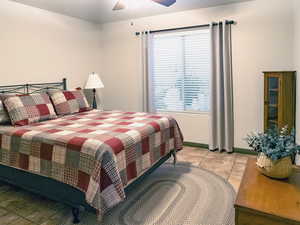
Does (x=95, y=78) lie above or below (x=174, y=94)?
above

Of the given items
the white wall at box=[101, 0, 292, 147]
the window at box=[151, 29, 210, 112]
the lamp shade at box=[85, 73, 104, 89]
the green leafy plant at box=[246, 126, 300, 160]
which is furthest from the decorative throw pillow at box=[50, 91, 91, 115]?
the green leafy plant at box=[246, 126, 300, 160]

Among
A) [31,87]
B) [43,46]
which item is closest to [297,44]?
[43,46]

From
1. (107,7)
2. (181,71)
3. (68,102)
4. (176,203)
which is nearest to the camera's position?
(176,203)

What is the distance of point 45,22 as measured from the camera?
3.91 meters

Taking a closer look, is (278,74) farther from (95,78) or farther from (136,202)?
(95,78)

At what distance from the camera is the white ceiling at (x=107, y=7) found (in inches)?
148

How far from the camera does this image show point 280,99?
329cm

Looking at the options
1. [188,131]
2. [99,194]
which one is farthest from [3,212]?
[188,131]

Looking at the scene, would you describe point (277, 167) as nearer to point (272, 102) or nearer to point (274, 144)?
point (274, 144)

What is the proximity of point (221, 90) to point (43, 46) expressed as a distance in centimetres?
295

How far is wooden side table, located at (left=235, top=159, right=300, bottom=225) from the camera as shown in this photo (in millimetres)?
1230

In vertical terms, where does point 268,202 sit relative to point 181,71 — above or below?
below

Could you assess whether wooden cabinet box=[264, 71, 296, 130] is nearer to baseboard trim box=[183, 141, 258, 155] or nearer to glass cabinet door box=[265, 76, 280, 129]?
glass cabinet door box=[265, 76, 280, 129]

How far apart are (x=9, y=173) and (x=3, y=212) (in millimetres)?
393
